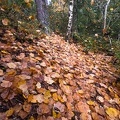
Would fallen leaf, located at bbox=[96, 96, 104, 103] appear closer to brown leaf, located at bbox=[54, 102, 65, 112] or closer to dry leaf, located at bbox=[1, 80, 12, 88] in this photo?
brown leaf, located at bbox=[54, 102, 65, 112]

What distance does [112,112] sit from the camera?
2396 millimetres

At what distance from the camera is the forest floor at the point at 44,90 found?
1926mm

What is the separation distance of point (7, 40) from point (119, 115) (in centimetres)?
212

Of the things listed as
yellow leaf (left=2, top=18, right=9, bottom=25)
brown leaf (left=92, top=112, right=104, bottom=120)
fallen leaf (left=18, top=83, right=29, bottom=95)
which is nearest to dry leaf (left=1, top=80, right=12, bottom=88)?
fallen leaf (left=18, top=83, right=29, bottom=95)

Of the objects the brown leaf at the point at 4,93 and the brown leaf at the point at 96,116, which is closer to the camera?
the brown leaf at the point at 4,93

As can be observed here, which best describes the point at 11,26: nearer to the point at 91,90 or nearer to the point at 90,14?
the point at 91,90

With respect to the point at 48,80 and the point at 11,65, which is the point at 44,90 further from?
the point at 11,65

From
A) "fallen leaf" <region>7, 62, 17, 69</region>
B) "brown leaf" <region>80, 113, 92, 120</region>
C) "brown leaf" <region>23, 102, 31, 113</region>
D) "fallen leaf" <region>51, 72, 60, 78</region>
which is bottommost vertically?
"brown leaf" <region>80, 113, 92, 120</region>

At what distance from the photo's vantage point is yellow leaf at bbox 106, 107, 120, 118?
2349 millimetres

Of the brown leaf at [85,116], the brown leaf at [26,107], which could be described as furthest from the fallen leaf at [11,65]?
the brown leaf at [85,116]

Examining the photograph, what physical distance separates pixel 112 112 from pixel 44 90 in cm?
95

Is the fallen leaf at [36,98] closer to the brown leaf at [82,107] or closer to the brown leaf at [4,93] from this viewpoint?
the brown leaf at [4,93]

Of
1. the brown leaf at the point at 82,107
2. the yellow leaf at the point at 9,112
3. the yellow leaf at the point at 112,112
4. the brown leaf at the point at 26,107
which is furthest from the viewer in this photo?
the yellow leaf at the point at 112,112

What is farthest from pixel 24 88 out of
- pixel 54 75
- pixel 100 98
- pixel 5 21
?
pixel 5 21
